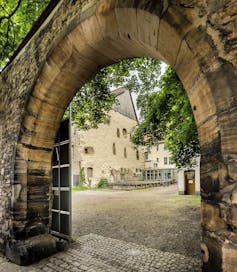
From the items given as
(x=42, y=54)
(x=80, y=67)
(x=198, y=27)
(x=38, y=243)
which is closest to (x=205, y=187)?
(x=198, y=27)

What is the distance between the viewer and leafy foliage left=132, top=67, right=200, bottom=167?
4.63 m

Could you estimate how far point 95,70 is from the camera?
10.9 ft

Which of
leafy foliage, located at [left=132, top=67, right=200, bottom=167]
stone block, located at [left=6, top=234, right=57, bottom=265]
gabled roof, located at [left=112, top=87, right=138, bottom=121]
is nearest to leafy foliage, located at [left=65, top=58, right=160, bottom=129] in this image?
leafy foliage, located at [left=132, top=67, right=200, bottom=167]

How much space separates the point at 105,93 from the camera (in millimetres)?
6887

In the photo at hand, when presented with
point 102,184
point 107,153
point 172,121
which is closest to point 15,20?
point 172,121

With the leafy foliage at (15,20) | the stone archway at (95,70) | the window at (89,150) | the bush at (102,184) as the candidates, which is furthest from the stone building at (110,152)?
the stone archway at (95,70)

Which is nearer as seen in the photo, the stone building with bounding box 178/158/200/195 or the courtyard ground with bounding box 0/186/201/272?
the courtyard ground with bounding box 0/186/201/272

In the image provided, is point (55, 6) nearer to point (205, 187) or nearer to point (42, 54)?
point (42, 54)

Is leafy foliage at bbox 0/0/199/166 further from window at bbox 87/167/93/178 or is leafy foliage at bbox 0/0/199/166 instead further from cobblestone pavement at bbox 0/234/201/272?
window at bbox 87/167/93/178

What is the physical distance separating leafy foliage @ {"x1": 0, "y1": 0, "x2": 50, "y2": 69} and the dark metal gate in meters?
4.87

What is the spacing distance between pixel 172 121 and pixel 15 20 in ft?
20.5

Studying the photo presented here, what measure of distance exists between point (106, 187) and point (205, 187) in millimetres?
17963

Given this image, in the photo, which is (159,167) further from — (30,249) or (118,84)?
(30,249)

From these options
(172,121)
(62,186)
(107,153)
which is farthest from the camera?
(107,153)
